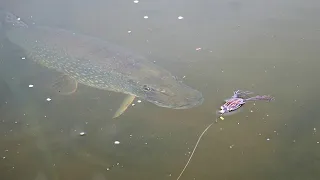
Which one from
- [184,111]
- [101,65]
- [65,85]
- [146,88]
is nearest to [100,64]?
[101,65]

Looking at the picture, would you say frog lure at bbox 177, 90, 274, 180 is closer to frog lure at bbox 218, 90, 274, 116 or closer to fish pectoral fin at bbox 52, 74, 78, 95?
frog lure at bbox 218, 90, 274, 116

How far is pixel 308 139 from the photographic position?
120 inches

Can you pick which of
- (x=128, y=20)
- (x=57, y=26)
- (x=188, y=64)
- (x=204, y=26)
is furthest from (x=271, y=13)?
(x=57, y=26)

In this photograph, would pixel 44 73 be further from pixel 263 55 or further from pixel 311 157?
pixel 311 157

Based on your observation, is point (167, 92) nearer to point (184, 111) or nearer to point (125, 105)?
point (184, 111)

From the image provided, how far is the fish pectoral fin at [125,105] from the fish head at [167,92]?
8cm

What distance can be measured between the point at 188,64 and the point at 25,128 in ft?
5.58

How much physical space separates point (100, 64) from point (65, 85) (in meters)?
0.44

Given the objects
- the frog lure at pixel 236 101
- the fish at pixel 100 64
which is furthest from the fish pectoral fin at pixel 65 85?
the frog lure at pixel 236 101

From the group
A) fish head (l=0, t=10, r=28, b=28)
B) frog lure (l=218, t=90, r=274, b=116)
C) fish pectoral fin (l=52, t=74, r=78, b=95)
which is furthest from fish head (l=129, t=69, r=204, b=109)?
fish head (l=0, t=10, r=28, b=28)

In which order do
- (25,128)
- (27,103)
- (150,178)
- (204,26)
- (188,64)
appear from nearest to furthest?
(150,178) < (25,128) < (27,103) < (188,64) < (204,26)

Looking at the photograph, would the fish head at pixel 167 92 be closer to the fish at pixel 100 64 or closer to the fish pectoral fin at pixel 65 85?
the fish at pixel 100 64

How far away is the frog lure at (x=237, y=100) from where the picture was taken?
335 centimetres

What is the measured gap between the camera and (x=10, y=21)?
4918 millimetres
